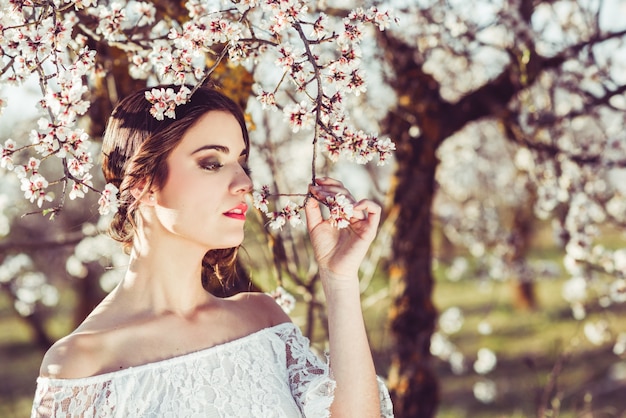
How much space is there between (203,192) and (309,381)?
0.57m

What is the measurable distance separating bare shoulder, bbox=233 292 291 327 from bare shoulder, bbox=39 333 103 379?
52 centimetres

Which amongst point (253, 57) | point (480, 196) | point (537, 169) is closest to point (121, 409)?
point (253, 57)

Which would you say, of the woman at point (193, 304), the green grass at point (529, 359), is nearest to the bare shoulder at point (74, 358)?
the woman at point (193, 304)

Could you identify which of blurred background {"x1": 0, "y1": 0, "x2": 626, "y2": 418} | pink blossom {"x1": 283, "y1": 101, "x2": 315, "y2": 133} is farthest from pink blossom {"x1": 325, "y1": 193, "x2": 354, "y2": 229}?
blurred background {"x1": 0, "y1": 0, "x2": 626, "y2": 418}

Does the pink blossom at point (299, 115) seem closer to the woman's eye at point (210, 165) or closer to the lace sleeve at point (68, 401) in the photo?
the woman's eye at point (210, 165)

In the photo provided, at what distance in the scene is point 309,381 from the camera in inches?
76.8

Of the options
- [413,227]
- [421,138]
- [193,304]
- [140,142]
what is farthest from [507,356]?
[140,142]

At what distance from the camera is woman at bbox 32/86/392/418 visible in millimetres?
1743

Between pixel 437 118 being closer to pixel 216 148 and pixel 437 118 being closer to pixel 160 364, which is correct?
pixel 216 148

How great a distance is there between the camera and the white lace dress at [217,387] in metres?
1.64

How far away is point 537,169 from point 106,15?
2640 millimetres

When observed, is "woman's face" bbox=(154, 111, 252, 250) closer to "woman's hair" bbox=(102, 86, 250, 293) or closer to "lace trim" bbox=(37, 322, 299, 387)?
"woman's hair" bbox=(102, 86, 250, 293)

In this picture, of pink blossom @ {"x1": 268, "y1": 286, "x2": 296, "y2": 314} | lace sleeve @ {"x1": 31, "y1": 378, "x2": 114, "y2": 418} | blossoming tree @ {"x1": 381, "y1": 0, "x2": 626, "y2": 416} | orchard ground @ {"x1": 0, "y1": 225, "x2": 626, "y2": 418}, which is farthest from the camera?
orchard ground @ {"x1": 0, "y1": 225, "x2": 626, "y2": 418}

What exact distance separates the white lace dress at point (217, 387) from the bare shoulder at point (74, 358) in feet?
0.06
